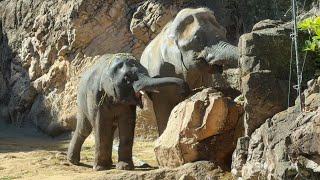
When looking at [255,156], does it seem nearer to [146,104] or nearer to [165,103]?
[165,103]

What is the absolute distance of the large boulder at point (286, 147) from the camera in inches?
161

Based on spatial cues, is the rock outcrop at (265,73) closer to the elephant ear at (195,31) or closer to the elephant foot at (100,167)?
the elephant ear at (195,31)

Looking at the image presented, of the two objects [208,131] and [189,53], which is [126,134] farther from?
[208,131]

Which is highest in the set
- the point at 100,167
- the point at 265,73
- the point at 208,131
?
the point at 265,73

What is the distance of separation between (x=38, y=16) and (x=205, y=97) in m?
9.52

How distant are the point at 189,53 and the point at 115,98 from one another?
107 centimetres

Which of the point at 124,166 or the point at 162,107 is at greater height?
the point at 162,107

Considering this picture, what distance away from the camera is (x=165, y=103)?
27.7 ft

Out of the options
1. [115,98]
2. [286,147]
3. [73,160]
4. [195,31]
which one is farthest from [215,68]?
[286,147]

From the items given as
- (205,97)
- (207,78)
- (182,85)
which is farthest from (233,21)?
(205,97)

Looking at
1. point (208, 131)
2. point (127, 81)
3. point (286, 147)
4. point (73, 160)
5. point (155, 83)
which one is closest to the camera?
point (286, 147)

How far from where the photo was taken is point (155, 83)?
25.3ft

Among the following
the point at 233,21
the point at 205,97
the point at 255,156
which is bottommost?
the point at 255,156

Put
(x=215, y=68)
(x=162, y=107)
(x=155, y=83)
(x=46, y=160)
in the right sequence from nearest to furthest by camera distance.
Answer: (x=155, y=83), (x=215, y=68), (x=162, y=107), (x=46, y=160)
